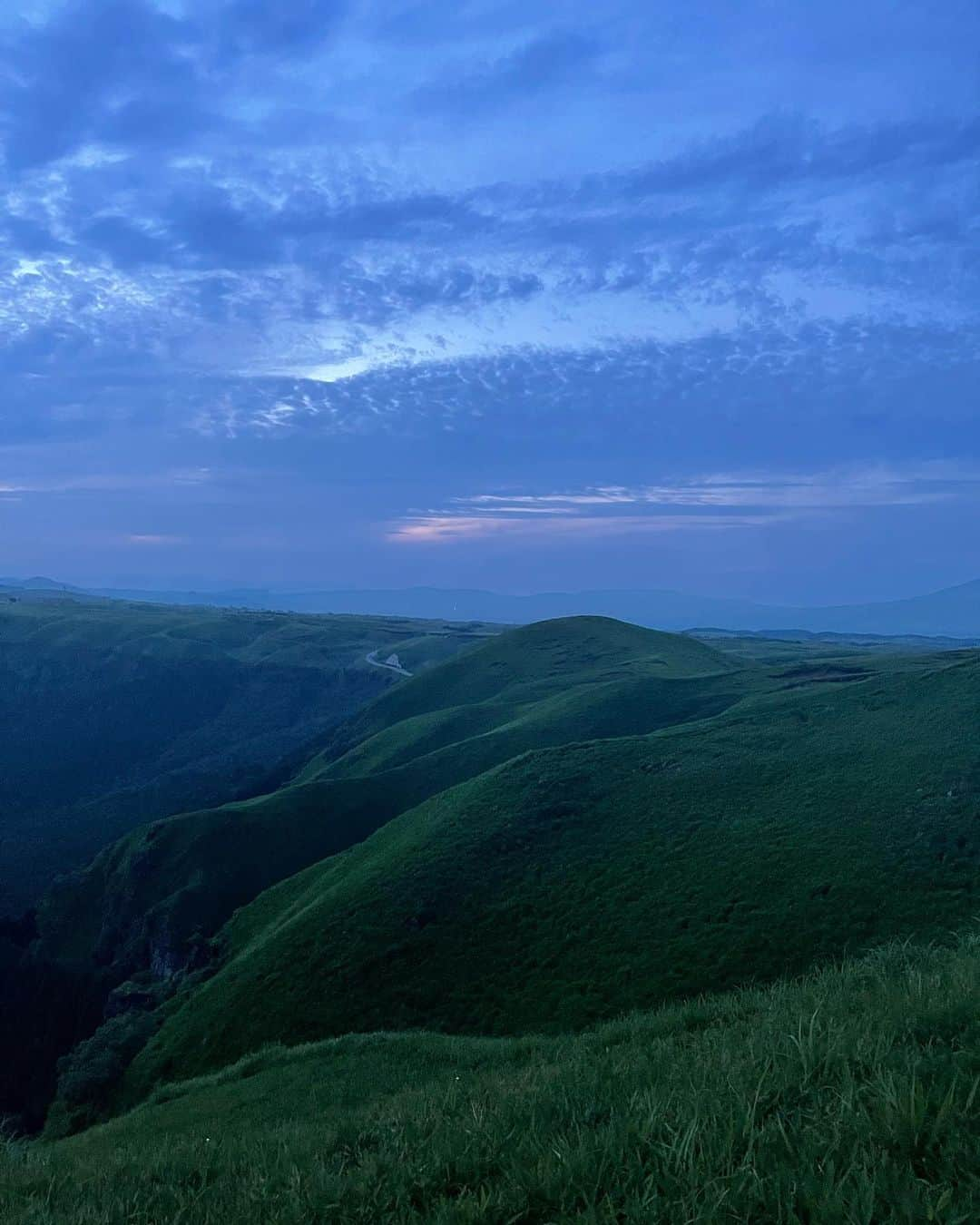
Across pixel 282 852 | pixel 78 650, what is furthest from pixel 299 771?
pixel 78 650

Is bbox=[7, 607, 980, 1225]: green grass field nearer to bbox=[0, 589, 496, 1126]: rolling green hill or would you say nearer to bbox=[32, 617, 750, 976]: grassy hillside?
bbox=[32, 617, 750, 976]: grassy hillside

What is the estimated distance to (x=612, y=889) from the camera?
115ft

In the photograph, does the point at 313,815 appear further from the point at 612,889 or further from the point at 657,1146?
the point at 657,1146

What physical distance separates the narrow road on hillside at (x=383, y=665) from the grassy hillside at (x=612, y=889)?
4156 inches

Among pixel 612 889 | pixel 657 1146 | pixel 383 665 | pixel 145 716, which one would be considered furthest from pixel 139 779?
pixel 657 1146

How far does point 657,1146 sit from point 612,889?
1208 inches

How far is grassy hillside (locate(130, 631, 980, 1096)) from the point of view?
28.8 meters

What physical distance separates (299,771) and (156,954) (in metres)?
49.0

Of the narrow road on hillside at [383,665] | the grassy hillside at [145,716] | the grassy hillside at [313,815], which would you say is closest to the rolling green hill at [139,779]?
the grassy hillside at [313,815]

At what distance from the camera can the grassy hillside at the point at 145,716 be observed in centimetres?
10519

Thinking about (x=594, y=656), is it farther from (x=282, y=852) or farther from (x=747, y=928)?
(x=747, y=928)

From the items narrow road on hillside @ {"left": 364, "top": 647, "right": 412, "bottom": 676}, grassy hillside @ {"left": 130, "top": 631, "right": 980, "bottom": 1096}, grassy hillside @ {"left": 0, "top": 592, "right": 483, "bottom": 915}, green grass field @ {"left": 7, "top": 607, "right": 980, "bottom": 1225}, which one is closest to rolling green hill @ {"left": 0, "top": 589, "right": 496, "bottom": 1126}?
grassy hillside @ {"left": 0, "top": 592, "right": 483, "bottom": 915}

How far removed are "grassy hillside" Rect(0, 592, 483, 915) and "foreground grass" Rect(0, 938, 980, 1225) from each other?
3580 inches

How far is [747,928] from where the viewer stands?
96.4ft
